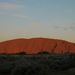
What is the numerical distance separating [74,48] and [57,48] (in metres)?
7.63

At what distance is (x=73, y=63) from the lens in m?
58.7

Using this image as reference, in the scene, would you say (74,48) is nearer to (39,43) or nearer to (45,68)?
(39,43)

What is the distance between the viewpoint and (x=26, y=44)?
465 ft

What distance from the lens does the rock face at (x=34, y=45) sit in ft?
416

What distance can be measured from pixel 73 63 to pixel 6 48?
75350mm

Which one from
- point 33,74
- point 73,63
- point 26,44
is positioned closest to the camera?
point 33,74

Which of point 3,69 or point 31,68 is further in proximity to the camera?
point 3,69

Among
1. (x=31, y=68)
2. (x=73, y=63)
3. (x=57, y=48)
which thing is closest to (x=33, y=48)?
(x=57, y=48)

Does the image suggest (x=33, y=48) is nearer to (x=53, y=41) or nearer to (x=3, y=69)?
(x=53, y=41)

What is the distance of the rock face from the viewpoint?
416ft

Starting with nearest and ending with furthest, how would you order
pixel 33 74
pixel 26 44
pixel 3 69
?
pixel 33 74, pixel 3 69, pixel 26 44

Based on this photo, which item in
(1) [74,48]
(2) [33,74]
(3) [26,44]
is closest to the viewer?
(2) [33,74]

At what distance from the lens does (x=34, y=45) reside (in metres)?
138

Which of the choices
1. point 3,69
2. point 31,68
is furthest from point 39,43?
point 31,68
